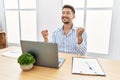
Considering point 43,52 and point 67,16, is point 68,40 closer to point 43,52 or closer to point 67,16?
point 67,16

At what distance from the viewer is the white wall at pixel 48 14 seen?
9.16 ft

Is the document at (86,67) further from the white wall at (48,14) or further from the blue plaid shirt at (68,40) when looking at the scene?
the white wall at (48,14)

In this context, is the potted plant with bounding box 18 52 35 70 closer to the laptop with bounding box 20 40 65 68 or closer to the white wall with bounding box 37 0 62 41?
the laptop with bounding box 20 40 65 68

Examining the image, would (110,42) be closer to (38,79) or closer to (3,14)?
(38,79)

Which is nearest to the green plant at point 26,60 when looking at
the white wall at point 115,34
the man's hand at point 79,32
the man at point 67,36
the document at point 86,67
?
the document at point 86,67

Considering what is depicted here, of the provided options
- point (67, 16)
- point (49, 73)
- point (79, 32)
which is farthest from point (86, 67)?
point (67, 16)

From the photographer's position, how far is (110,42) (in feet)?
8.11

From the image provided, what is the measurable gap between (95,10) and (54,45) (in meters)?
1.69

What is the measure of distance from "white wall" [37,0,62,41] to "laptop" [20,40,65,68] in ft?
5.57

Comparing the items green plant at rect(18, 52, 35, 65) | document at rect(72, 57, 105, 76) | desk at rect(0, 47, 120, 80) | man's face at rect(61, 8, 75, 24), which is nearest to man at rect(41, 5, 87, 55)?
man's face at rect(61, 8, 75, 24)

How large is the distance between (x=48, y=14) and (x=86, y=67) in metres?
1.94

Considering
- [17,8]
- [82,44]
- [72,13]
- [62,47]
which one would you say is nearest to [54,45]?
[82,44]

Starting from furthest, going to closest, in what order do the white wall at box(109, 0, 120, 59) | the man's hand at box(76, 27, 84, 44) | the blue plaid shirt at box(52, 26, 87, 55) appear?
the white wall at box(109, 0, 120, 59)
the blue plaid shirt at box(52, 26, 87, 55)
the man's hand at box(76, 27, 84, 44)

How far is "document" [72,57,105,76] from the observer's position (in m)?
1.08
